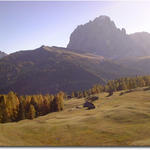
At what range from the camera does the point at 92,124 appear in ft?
115

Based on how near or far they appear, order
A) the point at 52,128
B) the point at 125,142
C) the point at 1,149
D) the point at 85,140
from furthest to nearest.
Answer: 1. the point at 52,128
2. the point at 85,140
3. the point at 125,142
4. the point at 1,149

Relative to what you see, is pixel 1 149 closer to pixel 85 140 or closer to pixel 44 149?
pixel 44 149

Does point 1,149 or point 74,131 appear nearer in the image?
point 1,149

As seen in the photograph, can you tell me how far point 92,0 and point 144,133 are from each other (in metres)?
23.9

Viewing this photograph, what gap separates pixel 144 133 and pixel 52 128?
17.0 meters

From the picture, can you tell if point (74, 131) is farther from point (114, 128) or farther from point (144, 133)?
point (144, 133)

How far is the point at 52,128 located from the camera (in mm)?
34125

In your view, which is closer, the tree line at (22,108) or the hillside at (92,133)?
the hillside at (92,133)

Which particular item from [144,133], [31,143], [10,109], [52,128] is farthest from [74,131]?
[10,109]

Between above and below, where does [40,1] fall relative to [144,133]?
above

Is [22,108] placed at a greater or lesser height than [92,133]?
greater

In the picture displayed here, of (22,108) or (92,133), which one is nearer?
(92,133)

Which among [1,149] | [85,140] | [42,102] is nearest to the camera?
[1,149]

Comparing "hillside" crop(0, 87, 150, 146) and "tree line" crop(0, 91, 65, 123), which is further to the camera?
"tree line" crop(0, 91, 65, 123)
